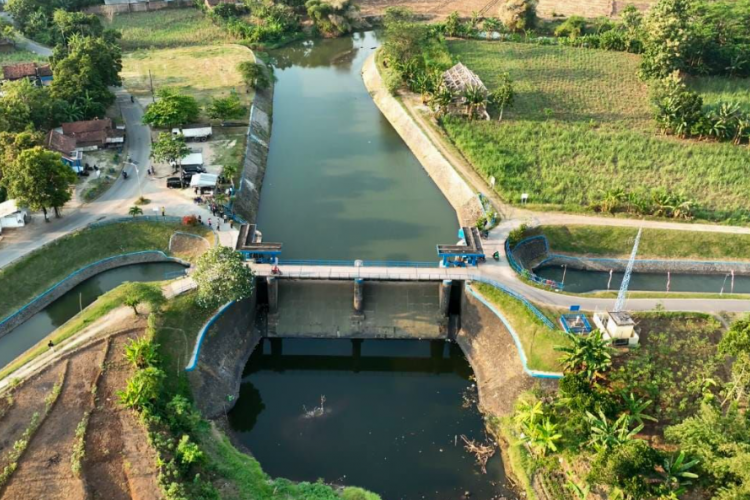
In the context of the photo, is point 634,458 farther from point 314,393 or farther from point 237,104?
point 237,104

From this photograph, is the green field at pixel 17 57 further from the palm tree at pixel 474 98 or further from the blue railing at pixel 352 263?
the blue railing at pixel 352 263

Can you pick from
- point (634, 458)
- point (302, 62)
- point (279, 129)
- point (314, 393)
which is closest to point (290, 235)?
point (314, 393)

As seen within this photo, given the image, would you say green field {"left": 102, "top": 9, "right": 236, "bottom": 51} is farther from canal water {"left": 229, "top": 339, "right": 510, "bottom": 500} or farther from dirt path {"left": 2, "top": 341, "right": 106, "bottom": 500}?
dirt path {"left": 2, "top": 341, "right": 106, "bottom": 500}

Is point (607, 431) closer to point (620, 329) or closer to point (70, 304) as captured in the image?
point (620, 329)

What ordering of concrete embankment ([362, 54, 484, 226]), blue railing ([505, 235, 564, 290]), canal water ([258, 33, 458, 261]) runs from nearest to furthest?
blue railing ([505, 235, 564, 290]), canal water ([258, 33, 458, 261]), concrete embankment ([362, 54, 484, 226])

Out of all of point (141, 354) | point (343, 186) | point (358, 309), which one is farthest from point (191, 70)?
point (141, 354)

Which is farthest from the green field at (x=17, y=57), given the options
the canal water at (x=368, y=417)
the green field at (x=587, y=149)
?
the canal water at (x=368, y=417)

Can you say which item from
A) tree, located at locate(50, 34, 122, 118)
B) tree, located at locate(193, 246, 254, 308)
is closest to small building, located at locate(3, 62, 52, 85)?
tree, located at locate(50, 34, 122, 118)
